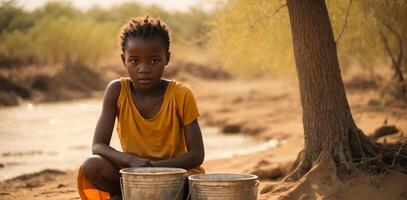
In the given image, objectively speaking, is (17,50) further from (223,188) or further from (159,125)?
(223,188)

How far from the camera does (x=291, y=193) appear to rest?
480 cm

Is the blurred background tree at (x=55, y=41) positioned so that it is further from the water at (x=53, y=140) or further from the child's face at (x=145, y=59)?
the child's face at (x=145, y=59)

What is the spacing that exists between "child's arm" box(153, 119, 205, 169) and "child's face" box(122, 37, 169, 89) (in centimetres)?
39

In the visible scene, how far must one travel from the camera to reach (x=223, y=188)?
3.62 m

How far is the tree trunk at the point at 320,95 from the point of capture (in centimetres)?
511

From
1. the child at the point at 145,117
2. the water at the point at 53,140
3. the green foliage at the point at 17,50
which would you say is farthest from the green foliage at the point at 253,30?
the green foliage at the point at 17,50

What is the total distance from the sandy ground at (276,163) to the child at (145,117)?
39.7 inches

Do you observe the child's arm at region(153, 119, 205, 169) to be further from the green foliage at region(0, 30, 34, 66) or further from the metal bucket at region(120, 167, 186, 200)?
the green foliage at region(0, 30, 34, 66)

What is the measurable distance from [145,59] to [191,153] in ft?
2.18

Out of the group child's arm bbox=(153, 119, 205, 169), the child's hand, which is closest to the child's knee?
the child's hand

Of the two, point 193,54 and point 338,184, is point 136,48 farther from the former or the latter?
point 193,54

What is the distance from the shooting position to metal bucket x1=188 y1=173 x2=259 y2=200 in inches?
142

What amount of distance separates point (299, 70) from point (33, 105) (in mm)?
11756

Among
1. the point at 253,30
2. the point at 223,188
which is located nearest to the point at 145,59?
the point at 223,188
